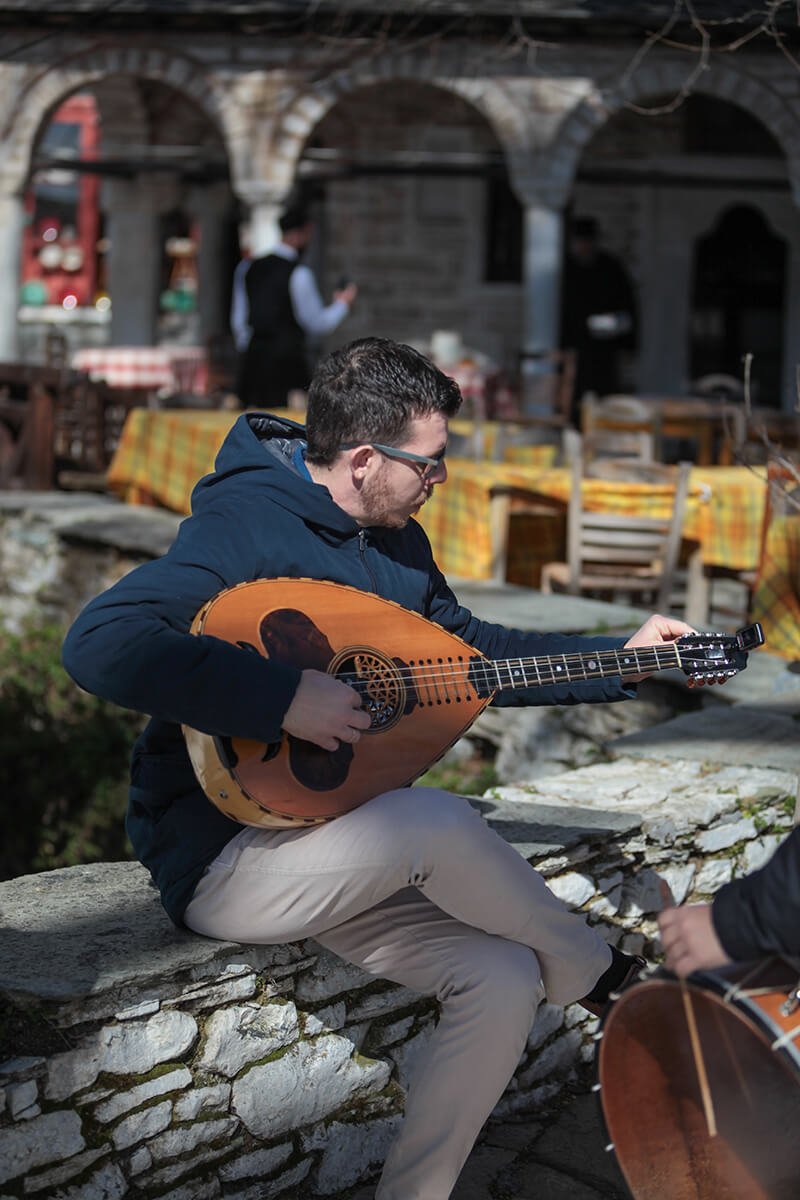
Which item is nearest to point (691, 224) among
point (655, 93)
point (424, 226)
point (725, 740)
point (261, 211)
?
point (424, 226)

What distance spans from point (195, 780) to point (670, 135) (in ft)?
50.9

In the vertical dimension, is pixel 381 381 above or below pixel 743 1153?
above

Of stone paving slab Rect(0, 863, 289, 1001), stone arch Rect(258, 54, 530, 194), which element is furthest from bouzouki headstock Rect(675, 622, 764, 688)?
stone arch Rect(258, 54, 530, 194)

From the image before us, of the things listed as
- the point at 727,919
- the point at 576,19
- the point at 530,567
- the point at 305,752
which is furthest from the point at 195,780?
the point at 576,19

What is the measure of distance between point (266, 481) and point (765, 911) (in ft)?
3.69

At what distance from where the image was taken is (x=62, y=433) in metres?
11.2

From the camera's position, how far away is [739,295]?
1758 centimetres

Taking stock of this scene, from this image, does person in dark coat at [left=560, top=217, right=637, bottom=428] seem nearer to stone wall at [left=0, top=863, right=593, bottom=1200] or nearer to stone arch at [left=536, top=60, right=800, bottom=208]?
stone arch at [left=536, top=60, right=800, bottom=208]

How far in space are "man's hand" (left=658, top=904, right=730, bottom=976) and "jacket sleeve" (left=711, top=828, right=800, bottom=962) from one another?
0.04 feet

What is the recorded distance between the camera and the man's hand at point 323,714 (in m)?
2.49

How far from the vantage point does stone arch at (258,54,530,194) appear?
14133mm

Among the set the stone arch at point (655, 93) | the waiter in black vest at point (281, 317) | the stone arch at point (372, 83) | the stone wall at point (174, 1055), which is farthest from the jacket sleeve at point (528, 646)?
the stone arch at point (372, 83)

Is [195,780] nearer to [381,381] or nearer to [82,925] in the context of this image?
[82,925]

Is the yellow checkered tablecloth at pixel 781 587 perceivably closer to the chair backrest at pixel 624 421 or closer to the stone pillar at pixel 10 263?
the chair backrest at pixel 624 421
